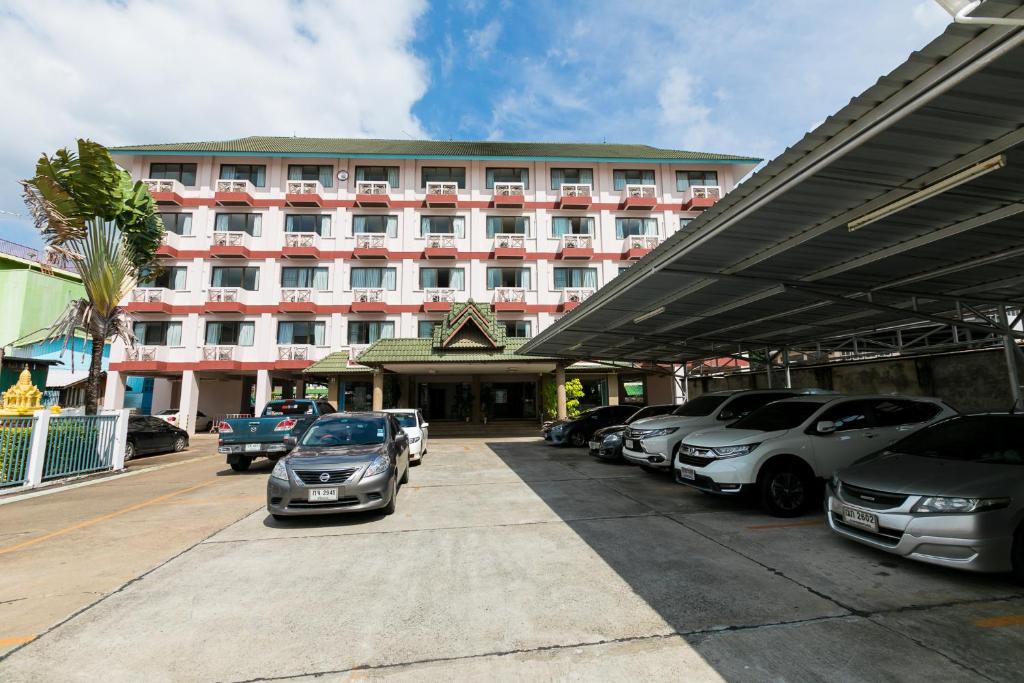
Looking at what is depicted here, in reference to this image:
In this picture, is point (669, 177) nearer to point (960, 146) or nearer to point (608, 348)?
point (608, 348)

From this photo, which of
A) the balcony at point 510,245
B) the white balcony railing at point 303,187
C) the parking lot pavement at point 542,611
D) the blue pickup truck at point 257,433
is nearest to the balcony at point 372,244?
the white balcony railing at point 303,187

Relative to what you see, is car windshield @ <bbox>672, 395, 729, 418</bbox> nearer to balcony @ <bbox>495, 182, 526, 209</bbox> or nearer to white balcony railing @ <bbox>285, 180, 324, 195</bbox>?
balcony @ <bbox>495, 182, 526, 209</bbox>

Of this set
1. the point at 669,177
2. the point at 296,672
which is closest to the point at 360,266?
the point at 669,177

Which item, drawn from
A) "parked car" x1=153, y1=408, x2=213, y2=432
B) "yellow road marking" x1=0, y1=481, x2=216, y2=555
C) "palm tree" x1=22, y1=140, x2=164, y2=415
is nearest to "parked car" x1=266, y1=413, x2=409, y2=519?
"yellow road marking" x1=0, y1=481, x2=216, y2=555

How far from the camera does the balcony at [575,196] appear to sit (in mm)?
31078

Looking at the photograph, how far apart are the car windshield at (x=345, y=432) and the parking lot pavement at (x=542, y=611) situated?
5.45ft

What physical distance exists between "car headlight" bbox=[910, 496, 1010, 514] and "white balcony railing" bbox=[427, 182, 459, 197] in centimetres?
2983

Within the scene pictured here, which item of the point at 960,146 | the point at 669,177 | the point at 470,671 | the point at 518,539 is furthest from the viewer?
the point at 669,177

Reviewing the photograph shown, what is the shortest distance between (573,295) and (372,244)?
13.5 m

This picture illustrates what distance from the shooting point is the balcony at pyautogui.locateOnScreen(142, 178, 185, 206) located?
95.5 ft

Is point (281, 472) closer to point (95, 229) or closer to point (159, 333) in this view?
point (95, 229)

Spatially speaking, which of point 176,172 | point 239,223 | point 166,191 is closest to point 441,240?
Result: point 239,223

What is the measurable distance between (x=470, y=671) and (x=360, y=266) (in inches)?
1170

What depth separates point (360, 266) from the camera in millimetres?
30234
